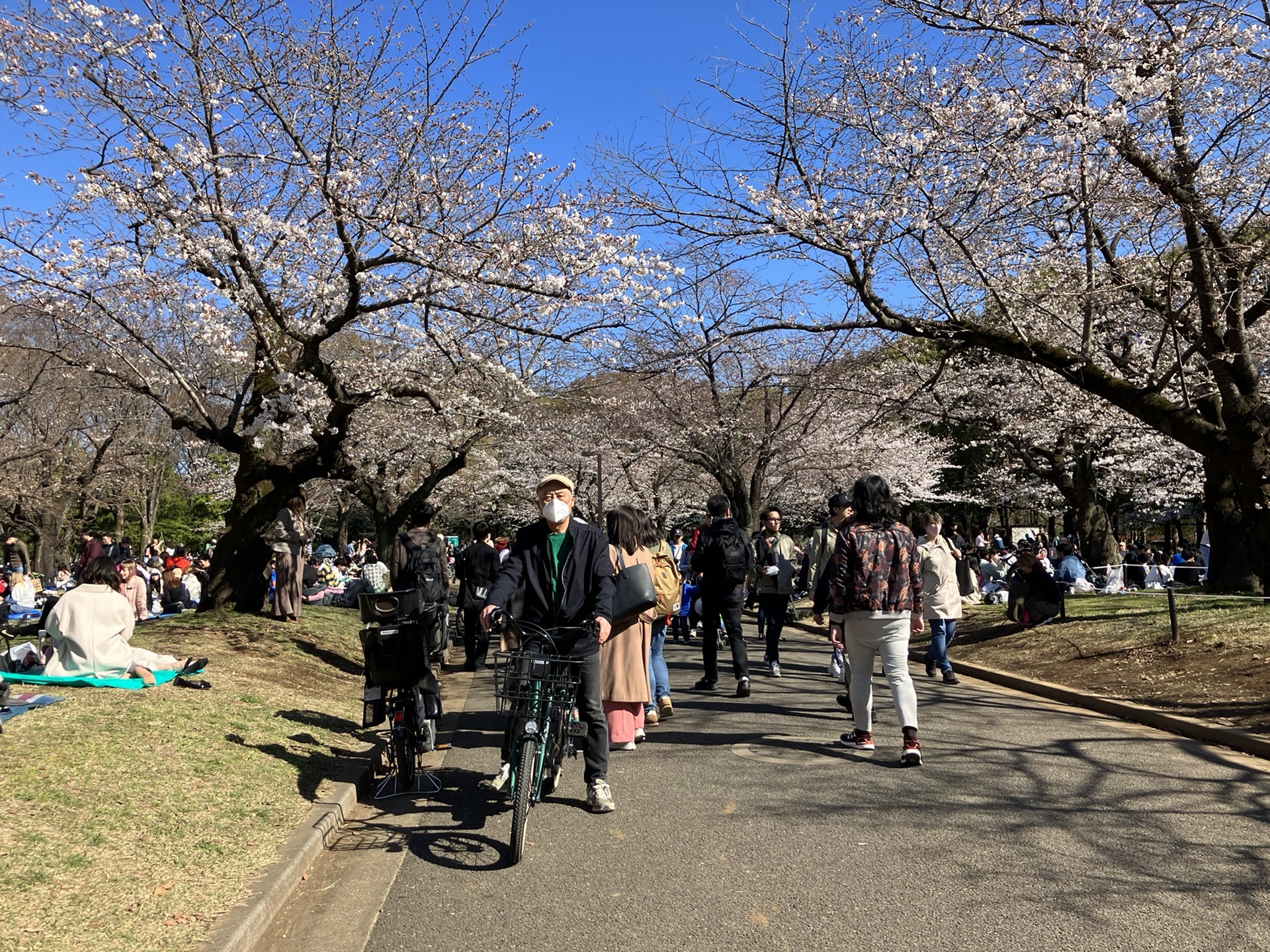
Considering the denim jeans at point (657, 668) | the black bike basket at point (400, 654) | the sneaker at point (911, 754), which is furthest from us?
the denim jeans at point (657, 668)

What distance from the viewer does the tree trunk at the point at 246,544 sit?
13.4 m

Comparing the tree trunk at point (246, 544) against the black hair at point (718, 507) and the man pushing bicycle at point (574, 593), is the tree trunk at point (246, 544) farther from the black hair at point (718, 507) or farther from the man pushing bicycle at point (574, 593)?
the man pushing bicycle at point (574, 593)

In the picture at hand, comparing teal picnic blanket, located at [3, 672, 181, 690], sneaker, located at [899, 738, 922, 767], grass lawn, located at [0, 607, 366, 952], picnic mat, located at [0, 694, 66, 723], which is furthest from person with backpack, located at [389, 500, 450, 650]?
sneaker, located at [899, 738, 922, 767]

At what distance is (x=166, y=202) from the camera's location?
1099 centimetres

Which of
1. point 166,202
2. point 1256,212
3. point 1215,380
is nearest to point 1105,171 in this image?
point 1256,212

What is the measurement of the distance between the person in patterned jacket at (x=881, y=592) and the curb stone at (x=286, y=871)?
134 inches

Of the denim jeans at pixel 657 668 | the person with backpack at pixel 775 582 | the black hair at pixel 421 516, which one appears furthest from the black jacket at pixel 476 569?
the denim jeans at pixel 657 668

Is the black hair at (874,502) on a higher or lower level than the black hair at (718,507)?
lower

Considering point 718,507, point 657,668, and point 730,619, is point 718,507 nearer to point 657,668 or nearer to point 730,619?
point 730,619

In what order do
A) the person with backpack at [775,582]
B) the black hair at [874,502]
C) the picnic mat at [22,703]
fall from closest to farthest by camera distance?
the picnic mat at [22,703] < the black hair at [874,502] < the person with backpack at [775,582]

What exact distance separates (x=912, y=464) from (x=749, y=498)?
9032mm

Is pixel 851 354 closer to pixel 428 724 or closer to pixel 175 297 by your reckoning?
pixel 175 297

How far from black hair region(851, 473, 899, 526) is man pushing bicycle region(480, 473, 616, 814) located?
2031 millimetres

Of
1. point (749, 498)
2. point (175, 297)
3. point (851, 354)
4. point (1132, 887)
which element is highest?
point (851, 354)
